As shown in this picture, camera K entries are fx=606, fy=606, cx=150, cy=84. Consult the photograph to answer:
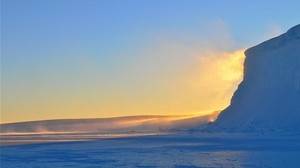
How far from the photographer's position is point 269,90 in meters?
51.3

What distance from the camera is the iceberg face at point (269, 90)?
48.3 meters

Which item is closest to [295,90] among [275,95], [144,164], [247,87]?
[275,95]

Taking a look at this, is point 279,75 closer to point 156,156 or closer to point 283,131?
point 283,131

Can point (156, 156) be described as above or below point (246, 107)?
below

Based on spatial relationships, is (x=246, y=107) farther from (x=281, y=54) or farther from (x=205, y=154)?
(x=205, y=154)

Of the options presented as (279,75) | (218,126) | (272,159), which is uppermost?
(279,75)

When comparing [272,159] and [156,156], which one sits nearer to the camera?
[272,159]

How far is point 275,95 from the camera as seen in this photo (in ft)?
165

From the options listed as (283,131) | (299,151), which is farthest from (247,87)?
(299,151)

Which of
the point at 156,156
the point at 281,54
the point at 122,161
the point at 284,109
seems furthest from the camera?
the point at 281,54

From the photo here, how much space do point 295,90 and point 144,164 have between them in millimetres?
31188

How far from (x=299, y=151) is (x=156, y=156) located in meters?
6.30

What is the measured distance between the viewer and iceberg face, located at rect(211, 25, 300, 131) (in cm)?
4834

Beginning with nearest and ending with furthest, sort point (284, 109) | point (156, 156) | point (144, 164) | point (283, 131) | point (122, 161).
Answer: point (144, 164) → point (122, 161) → point (156, 156) → point (283, 131) → point (284, 109)
